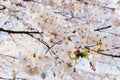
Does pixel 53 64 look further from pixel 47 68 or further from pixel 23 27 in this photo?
pixel 23 27

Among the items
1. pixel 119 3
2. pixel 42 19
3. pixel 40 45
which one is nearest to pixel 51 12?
pixel 42 19

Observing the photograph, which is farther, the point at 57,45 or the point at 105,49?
the point at 105,49

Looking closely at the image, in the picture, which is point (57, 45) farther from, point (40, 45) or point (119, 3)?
point (119, 3)

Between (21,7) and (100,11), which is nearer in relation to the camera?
(21,7)

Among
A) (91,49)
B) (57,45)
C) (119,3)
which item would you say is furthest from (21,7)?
(119,3)

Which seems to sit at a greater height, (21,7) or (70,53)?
(21,7)

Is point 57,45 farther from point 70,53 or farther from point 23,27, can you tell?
point 23,27

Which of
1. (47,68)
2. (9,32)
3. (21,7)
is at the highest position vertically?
(21,7)

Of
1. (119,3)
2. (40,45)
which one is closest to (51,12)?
(40,45)

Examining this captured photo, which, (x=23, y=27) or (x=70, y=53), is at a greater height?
(x=23, y=27)
